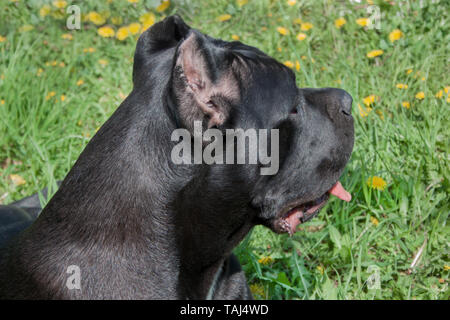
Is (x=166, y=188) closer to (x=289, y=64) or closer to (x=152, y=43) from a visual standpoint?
(x=152, y=43)

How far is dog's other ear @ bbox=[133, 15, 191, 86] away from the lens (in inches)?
98.5

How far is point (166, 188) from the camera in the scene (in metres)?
2.27

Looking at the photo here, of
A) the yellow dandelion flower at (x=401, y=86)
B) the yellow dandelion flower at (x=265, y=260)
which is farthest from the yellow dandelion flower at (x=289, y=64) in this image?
the yellow dandelion flower at (x=265, y=260)

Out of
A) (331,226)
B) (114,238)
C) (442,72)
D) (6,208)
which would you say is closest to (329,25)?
(442,72)

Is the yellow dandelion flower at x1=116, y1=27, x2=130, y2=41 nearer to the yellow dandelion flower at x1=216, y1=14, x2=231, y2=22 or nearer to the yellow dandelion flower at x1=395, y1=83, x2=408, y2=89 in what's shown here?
the yellow dandelion flower at x1=216, y1=14, x2=231, y2=22

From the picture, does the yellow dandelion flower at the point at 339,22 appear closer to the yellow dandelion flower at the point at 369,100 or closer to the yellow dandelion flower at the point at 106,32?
the yellow dandelion flower at the point at 369,100

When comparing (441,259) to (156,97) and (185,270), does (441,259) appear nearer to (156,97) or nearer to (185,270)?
(185,270)

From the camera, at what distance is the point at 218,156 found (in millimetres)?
2311

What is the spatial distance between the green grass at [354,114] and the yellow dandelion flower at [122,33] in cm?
5

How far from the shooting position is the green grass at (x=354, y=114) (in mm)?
3361

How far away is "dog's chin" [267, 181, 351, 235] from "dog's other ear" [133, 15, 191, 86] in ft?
2.60

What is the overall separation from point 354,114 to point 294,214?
5.14 feet

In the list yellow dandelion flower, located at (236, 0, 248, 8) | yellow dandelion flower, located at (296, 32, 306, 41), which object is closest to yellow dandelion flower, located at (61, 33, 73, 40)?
yellow dandelion flower, located at (236, 0, 248, 8)

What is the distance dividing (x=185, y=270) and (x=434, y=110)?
2193 millimetres
